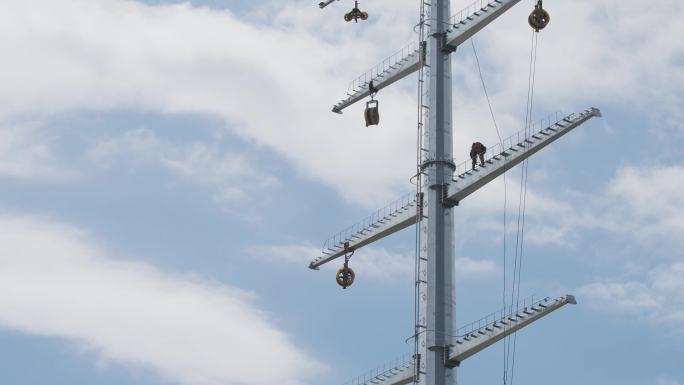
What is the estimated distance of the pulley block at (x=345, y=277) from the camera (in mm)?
78000

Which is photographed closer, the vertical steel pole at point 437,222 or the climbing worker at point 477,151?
the vertical steel pole at point 437,222

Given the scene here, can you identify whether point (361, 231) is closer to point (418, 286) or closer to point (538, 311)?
point (418, 286)

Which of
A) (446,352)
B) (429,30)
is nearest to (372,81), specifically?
(429,30)

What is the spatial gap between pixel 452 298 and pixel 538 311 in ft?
20.0

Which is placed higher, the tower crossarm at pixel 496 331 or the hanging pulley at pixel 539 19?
the hanging pulley at pixel 539 19

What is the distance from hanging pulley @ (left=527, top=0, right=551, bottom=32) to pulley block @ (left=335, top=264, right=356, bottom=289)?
1481cm

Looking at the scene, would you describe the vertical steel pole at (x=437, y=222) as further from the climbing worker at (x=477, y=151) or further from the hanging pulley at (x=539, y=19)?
the hanging pulley at (x=539, y=19)

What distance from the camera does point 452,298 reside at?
72375mm

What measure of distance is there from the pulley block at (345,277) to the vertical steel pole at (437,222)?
18.1ft

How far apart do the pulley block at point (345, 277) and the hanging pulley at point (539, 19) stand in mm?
14813

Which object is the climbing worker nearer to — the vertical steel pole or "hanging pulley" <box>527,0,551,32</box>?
the vertical steel pole

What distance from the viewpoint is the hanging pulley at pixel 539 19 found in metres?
71.3

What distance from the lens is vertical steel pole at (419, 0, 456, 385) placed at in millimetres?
71094

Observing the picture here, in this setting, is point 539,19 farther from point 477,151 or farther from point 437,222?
point 437,222
